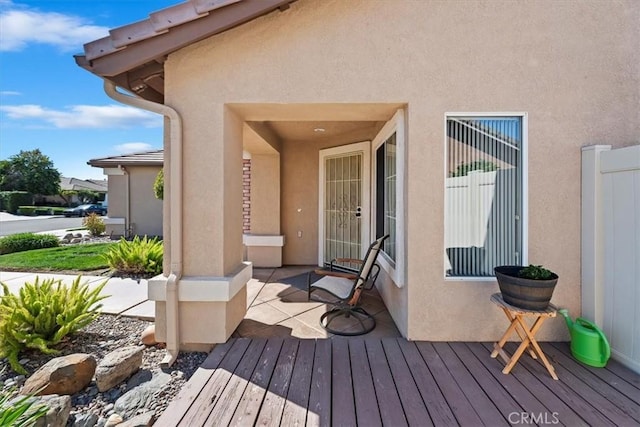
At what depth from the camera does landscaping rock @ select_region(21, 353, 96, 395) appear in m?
2.71

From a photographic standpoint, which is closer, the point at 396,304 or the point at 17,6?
the point at 396,304

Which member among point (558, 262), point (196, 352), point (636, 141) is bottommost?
point (196, 352)

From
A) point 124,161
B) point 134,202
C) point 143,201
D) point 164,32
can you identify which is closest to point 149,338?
point 164,32

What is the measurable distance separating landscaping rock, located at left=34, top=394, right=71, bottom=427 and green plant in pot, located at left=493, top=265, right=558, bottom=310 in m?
3.99

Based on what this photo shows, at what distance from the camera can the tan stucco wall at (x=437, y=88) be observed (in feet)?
11.3

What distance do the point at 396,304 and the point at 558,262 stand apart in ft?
6.31

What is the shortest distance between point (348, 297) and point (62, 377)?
2.99m

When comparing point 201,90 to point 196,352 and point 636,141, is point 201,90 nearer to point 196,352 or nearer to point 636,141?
point 196,352

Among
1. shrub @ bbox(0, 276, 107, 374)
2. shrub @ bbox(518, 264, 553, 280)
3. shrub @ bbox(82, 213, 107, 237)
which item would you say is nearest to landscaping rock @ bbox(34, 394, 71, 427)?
shrub @ bbox(0, 276, 107, 374)

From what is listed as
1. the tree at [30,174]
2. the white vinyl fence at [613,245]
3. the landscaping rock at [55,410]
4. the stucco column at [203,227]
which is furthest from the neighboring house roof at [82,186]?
the white vinyl fence at [613,245]

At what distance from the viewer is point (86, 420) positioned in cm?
246

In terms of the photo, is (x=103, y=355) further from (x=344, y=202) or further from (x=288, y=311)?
(x=344, y=202)

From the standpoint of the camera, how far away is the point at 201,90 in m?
3.49

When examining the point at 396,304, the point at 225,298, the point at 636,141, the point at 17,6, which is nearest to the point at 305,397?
the point at 225,298
